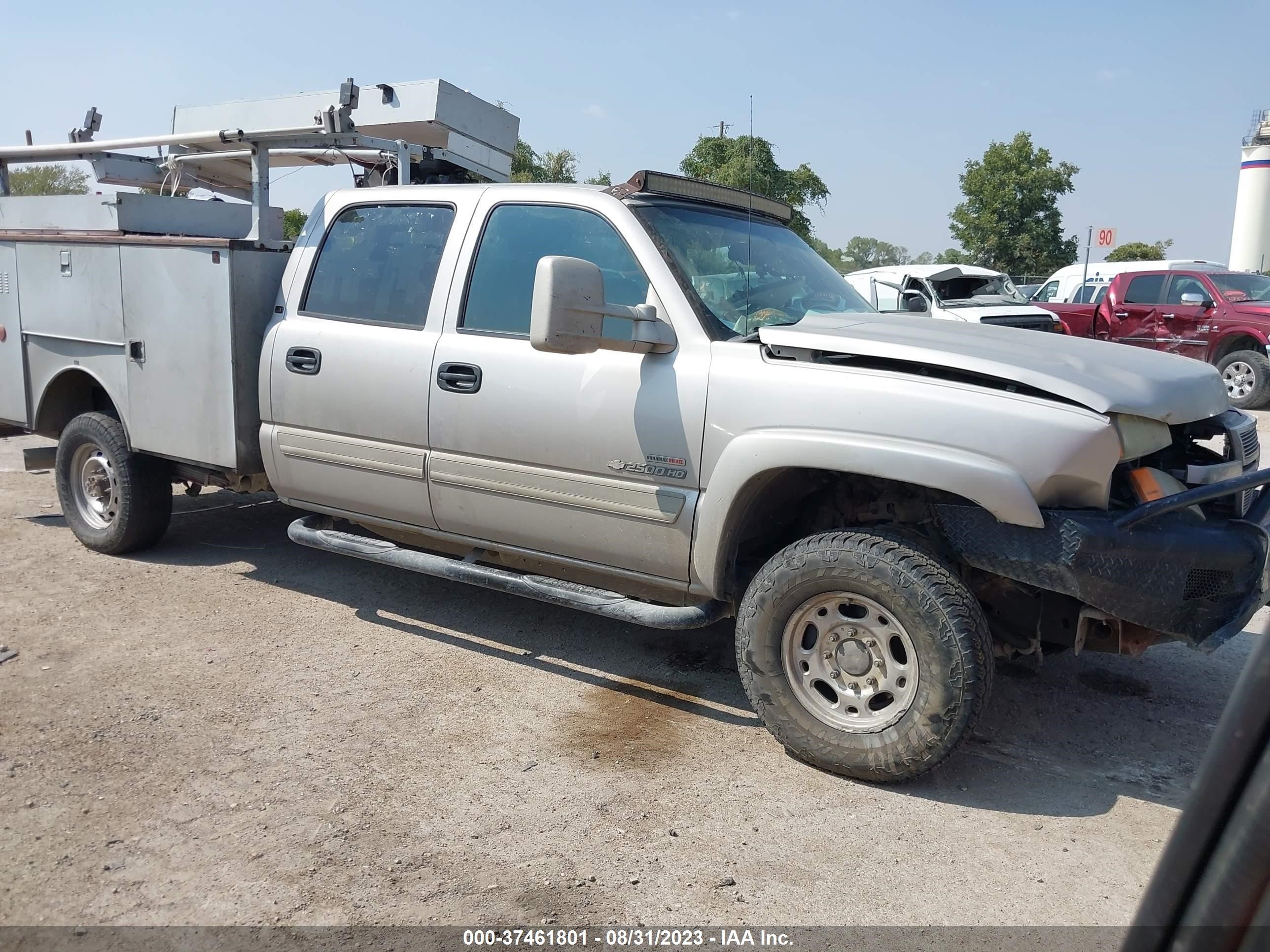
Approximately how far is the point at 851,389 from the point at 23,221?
17.2 feet

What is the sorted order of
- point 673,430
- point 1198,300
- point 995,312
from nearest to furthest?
1. point 673,430
2. point 995,312
3. point 1198,300

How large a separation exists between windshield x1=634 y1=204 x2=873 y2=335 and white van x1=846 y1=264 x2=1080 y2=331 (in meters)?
7.35

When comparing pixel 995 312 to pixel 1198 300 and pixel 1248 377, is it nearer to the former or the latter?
pixel 1198 300

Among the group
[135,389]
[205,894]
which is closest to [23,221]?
[135,389]

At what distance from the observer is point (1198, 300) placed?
532 inches

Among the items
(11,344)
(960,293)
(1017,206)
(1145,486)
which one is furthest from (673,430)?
(1017,206)

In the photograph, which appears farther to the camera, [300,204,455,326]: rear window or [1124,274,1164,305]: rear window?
[1124,274,1164,305]: rear window

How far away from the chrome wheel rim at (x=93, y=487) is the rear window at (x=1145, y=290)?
44.6 ft

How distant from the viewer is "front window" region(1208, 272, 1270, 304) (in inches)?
546

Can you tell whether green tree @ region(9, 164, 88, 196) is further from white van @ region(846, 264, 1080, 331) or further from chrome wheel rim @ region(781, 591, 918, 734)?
chrome wheel rim @ region(781, 591, 918, 734)

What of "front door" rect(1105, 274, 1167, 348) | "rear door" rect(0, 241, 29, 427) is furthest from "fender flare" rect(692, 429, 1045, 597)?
"front door" rect(1105, 274, 1167, 348)

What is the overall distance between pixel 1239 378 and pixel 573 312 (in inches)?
519

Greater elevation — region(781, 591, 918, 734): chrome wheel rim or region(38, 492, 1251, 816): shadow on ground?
region(781, 591, 918, 734): chrome wheel rim

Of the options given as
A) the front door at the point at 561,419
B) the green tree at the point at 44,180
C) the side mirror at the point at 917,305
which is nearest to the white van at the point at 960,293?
the side mirror at the point at 917,305
